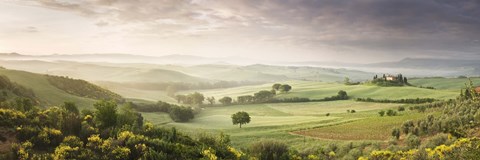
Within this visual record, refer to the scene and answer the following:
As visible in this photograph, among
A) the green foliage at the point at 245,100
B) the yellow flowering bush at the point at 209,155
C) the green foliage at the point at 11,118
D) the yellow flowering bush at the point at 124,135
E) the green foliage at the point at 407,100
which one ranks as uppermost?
the green foliage at the point at 11,118

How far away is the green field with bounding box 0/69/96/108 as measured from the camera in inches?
2800

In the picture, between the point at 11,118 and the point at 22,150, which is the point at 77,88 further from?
the point at 22,150

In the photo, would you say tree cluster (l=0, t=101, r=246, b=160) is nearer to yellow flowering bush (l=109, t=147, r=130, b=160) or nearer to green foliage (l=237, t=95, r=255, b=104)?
yellow flowering bush (l=109, t=147, r=130, b=160)

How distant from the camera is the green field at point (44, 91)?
7112cm

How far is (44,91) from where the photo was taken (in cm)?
7694

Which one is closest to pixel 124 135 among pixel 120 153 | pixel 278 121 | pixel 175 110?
pixel 120 153

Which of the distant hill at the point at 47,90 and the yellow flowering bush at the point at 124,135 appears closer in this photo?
the yellow flowering bush at the point at 124,135

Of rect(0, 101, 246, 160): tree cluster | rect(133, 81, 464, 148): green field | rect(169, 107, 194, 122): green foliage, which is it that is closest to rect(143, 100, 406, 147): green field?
rect(133, 81, 464, 148): green field

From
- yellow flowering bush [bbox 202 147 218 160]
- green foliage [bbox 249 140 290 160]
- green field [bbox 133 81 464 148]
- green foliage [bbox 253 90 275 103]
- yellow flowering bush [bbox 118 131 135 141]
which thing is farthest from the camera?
green foliage [bbox 253 90 275 103]

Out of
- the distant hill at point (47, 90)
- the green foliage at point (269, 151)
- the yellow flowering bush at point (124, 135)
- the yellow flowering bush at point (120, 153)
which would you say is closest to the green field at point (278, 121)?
the green foliage at point (269, 151)

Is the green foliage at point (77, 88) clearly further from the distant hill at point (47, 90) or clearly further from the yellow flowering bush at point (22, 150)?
the yellow flowering bush at point (22, 150)

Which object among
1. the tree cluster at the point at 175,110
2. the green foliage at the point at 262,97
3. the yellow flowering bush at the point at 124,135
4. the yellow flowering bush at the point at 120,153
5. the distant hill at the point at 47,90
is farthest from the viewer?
the green foliage at the point at 262,97

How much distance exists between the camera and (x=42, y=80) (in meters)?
89.7

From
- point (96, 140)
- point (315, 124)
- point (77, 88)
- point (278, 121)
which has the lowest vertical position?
point (278, 121)
